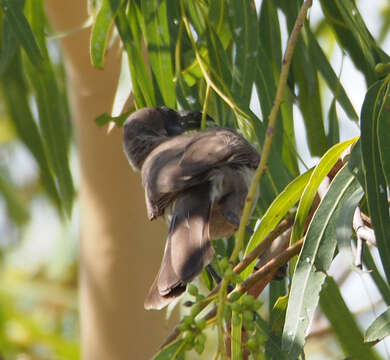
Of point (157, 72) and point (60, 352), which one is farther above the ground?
point (157, 72)

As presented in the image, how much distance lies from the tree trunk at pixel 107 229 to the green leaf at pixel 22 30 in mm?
1025

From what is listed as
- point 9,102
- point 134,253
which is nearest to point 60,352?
point 134,253

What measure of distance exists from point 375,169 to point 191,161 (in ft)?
2.04

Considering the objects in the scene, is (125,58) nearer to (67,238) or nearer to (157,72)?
(157,72)

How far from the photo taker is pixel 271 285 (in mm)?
2678

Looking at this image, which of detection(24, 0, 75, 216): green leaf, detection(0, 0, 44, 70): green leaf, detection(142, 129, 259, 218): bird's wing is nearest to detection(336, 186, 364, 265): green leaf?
detection(142, 129, 259, 218): bird's wing

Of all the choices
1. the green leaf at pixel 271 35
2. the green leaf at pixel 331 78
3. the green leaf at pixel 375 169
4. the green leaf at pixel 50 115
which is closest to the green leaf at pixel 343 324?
the green leaf at pixel 375 169

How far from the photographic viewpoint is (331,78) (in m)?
2.85

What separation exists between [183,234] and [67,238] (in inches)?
153

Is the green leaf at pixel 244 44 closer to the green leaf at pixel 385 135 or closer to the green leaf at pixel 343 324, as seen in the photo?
the green leaf at pixel 385 135

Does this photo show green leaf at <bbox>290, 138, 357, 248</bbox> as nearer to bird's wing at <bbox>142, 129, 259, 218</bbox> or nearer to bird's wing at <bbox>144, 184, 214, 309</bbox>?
bird's wing at <bbox>144, 184, 214, 309</bbox>

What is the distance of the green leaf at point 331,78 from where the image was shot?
9.09ft

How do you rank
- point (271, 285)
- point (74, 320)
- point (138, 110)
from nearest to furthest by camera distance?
point (271, 285) < point (138, 110) < point (74, 320)

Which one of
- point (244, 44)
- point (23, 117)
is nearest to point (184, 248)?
point (244, 44)
